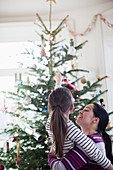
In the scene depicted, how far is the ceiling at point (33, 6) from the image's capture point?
320cm

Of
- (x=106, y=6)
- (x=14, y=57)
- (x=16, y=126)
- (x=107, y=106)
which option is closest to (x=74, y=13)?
(x=106, y=6)

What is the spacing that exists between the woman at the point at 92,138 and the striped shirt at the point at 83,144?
37mm

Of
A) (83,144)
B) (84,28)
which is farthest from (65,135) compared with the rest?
(84,28)

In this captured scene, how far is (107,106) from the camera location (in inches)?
121

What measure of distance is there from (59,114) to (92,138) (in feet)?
0.89

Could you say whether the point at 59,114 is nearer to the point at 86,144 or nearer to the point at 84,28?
the point at 86,144

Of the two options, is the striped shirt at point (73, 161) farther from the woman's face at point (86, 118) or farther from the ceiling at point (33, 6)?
the ceiling at point (33, 6)

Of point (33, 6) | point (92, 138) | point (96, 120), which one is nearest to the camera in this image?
point (92, 138)

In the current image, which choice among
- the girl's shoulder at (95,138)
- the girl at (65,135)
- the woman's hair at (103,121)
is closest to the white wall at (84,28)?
the woman's hair at (103,121)

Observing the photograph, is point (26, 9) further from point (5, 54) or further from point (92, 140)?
point (92, 140)

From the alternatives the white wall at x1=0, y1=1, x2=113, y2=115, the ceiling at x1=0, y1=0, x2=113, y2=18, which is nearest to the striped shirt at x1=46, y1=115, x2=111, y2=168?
the white wall at x1=0, y1=1, x2=113, y2=115

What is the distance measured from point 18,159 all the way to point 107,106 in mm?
1675

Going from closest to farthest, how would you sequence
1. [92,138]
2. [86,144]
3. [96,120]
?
1. [86,144]
2. [92,138]
3. [96,120]

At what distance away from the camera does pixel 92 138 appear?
1.27 meters
